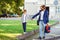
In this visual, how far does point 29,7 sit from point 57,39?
43.0 metres

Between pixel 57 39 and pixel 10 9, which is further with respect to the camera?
pixel 10 9

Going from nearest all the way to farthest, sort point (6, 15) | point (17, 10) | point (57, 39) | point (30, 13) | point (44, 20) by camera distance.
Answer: point (44, 20) → point (57, 39) → point (30, 13) → point (17, 10) → point (6, 15)

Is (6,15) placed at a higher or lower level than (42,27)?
lower

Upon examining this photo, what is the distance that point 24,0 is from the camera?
59250 mm

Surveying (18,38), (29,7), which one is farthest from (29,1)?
(18,38)

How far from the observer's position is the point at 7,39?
15.3 meters

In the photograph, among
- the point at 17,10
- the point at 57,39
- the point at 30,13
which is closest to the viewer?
the point at 57,39

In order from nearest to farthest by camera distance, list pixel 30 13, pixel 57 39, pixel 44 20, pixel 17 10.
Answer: pixel 44 20, pixel 57 39, pixel 30 13, pixel 17 10

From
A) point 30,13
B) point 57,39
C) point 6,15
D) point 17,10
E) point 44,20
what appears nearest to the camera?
point 44,20

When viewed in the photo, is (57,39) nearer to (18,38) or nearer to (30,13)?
(18,38)

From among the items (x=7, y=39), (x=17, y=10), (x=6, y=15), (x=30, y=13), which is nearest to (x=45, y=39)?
(x=7, y=39)

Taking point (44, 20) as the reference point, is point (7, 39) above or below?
below

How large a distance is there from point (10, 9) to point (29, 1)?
15.6 feet

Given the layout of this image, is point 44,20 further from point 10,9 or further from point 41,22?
point 10,9
